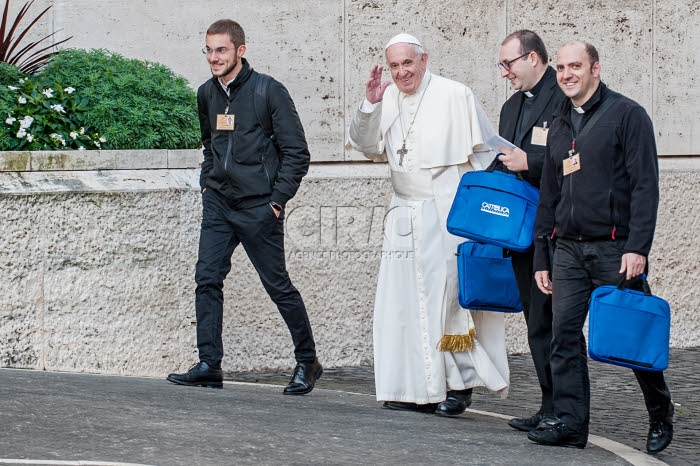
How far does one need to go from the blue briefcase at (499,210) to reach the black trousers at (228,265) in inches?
50.3

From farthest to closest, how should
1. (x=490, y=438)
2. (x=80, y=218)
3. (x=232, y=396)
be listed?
1. (x=80, y=218)
2. (x=232, y=396)
3. (x=490, y=438)

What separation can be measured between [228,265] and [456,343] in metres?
1.38

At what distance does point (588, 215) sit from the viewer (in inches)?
227

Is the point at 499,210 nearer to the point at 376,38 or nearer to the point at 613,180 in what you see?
the point at 613,180

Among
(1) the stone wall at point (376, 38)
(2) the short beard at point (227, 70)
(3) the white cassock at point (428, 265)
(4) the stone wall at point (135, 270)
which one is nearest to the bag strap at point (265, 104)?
(2) the short beard at point (227, 70)

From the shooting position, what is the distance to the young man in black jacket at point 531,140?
633cm

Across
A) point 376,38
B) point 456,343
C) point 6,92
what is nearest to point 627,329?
point 456,343

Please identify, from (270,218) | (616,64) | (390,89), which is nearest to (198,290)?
(270,218)

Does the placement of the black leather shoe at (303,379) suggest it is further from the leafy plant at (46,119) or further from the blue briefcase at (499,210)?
the leafy plant at (46,119)

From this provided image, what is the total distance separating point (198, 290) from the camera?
7.30 meters

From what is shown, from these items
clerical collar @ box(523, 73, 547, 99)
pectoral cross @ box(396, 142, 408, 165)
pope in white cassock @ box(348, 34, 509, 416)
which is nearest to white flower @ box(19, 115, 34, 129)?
pope in white cassock @ box(348, 34, 509, 416)

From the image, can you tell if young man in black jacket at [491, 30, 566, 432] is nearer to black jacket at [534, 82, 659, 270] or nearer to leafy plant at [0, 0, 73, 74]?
black jacket at [534, 82, 659, 270]

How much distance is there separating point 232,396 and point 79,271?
1.51 m

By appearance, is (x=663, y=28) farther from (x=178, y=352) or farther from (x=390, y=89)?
(x=178, y=352)
